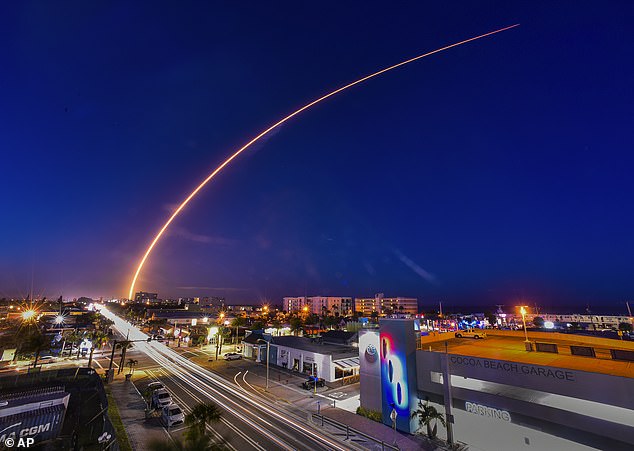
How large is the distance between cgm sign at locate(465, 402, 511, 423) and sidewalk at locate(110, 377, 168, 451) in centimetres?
2881

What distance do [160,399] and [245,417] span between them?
35.9ft

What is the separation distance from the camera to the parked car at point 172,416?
3145cm

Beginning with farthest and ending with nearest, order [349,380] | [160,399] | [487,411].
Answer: [349,380]
[160,399]
[487,411]

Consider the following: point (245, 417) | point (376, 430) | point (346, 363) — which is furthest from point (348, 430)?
point (346, 363)

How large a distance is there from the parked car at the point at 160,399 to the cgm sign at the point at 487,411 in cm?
3231

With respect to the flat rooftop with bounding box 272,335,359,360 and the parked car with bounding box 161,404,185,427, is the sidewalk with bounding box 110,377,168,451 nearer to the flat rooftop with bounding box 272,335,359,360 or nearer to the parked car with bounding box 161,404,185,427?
the parked car with bounding box 161,404,185,427

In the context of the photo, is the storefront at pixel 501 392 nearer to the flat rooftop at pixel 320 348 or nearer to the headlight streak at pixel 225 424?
the headlight streak at pixel 225 424

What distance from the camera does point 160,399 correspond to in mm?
35750

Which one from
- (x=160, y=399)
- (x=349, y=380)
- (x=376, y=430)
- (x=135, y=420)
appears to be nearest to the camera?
(x=376, y=430)

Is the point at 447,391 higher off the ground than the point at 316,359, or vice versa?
the point at 447,391

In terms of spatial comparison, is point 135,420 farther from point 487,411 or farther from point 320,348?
point 487,411

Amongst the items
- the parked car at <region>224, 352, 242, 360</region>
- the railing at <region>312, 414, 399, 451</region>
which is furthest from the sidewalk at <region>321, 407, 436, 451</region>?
the parked car at <region>224, 352, 242, 360</region>

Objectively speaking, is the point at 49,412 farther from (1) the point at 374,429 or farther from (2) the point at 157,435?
(1) the point at 374,429

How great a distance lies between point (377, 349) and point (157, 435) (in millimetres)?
24299
